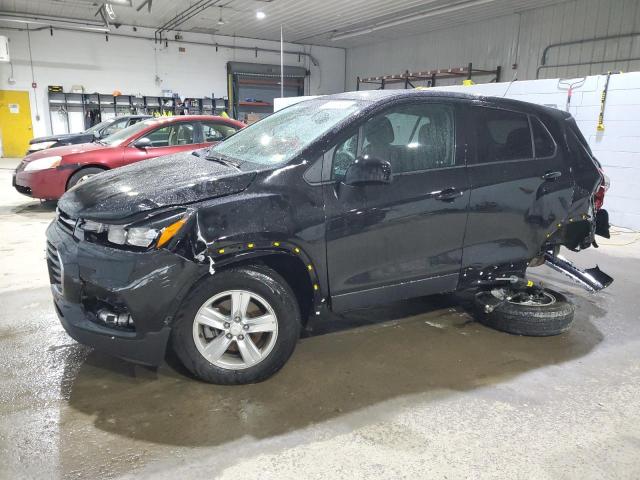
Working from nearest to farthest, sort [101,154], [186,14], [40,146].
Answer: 1. [101,154]
2. [40,146]
3. [186,14]

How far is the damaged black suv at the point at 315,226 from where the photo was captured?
2484 mm

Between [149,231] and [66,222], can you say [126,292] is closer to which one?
[149,231]

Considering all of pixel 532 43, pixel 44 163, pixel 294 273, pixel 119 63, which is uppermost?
pixel 532 43

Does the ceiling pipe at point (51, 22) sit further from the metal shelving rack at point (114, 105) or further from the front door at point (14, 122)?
the front door at point (14, 122)

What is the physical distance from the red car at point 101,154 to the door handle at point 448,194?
504 centimetres

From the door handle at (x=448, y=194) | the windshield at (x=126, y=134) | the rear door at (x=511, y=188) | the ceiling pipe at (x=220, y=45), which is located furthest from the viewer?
the ceiling pipe at (x=220, y=45)

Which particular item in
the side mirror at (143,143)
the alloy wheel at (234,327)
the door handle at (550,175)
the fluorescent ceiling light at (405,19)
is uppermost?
the fluorescent ceiling light at (405,19)

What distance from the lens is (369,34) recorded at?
64.3 ft

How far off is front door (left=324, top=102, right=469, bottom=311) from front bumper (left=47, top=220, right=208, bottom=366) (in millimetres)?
877

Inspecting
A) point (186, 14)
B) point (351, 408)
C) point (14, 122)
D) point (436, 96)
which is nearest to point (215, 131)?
point (436, 96)

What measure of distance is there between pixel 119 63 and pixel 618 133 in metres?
17.2

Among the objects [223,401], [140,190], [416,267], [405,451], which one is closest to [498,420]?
[405,451]

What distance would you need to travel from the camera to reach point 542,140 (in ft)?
11.8

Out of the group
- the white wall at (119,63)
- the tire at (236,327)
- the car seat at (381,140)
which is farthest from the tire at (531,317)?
the white wall at (119,63)
